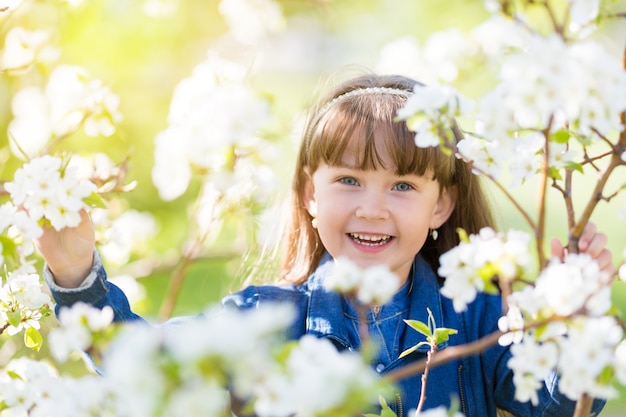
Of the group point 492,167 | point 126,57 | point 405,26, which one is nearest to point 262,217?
point 492,167

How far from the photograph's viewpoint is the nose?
6.50ft

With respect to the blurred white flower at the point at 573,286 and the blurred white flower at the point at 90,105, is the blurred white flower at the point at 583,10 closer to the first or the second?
the blurred white flower at the point at 573,286

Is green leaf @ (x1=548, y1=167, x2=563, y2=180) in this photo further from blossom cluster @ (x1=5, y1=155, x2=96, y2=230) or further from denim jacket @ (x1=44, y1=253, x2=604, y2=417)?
blossom cluster @ (x1=5, y1=155, x2=96, y2=230)

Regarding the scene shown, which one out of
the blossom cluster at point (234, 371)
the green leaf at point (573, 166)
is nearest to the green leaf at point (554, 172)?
the green leaf at point (573, 166)

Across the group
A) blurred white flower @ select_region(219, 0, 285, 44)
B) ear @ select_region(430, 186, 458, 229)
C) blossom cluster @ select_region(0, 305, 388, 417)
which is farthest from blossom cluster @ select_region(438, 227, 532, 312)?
blurred white flower @ select_region(219, 0, 285, 44)

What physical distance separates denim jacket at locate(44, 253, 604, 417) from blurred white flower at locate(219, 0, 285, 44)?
5.10 feet

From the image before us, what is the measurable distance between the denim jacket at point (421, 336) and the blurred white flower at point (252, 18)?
155 cm

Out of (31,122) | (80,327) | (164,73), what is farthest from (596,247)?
(164,73)

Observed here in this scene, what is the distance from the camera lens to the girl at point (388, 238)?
201cm

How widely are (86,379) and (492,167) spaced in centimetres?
75

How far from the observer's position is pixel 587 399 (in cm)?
129

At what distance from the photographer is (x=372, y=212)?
1979 mm

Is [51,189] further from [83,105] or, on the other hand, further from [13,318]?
[83,105]

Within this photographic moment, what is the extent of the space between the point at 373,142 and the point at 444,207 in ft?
1.05
